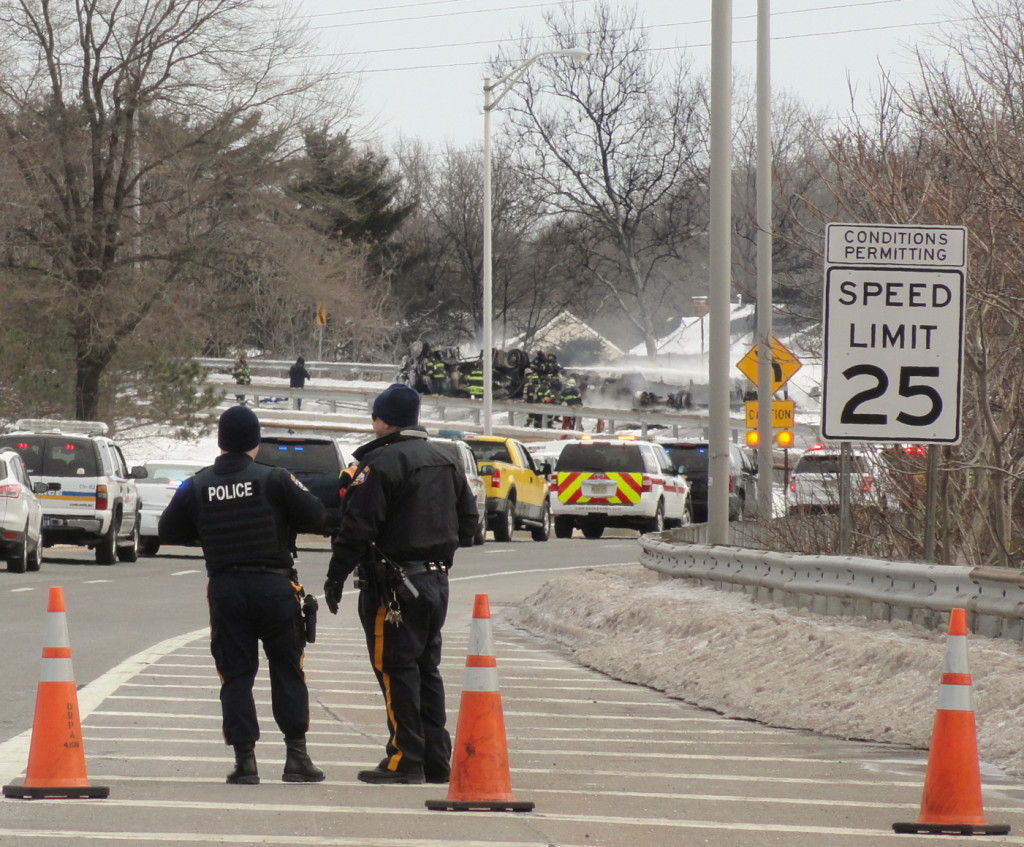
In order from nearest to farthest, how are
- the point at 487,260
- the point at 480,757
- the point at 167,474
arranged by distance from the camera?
the point at 480,757 → the point at 167,474 → the point at 487,260

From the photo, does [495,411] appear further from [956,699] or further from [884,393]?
[956,699]

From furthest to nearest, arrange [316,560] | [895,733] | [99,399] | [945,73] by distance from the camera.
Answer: [99,399] < [316,560] < [945,73] < [895,733]

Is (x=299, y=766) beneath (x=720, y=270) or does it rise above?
beneath

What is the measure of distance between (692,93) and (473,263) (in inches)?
633

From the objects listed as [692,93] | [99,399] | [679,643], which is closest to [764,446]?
[679,643]

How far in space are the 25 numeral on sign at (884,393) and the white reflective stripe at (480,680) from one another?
194 inches

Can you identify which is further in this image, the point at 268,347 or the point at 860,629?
the point at 268,347

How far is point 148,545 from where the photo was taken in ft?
99.4

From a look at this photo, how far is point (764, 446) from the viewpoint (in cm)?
Answer: 2416

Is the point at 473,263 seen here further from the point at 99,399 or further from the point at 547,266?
the point at 99,399

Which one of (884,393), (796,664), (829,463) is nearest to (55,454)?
(829,463)

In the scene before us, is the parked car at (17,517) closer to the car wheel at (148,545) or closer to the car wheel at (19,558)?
the car wheel at (19,558)

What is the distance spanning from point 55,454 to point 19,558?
146 inches

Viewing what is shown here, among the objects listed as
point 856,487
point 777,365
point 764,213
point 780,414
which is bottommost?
point 856,487
